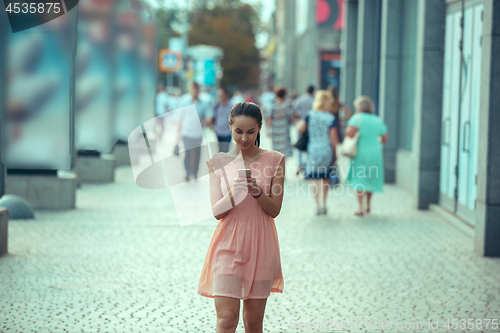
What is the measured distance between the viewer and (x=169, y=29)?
92.8 m

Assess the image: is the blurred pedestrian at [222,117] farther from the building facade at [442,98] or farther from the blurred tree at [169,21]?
the blurred tree at [169,21]

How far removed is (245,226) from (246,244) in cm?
9

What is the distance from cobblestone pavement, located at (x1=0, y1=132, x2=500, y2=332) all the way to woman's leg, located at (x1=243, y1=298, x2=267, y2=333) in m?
1.25

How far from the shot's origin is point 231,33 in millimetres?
68000

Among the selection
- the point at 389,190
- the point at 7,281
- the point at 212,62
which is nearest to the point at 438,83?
the point at 389,190

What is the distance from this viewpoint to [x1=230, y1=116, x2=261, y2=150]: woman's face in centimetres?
386

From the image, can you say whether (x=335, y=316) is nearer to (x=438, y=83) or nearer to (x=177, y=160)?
(x=438, y=83)

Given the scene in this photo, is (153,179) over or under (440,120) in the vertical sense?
under

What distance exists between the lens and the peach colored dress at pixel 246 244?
3893 mm

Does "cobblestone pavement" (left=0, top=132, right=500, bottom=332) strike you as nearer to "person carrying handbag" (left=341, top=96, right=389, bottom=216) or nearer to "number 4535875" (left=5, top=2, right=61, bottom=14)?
"person carrying handbag" (left=341, top=96, right=389, bottom=216)

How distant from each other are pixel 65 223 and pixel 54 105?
1936 millimetres

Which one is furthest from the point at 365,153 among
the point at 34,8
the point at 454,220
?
the point at 34,8

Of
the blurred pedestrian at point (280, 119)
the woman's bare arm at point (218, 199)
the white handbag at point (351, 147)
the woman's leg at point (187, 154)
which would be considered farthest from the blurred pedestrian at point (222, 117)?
the woman's bare arm at point (218, 199)

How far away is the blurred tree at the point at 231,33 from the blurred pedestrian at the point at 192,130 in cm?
5400
